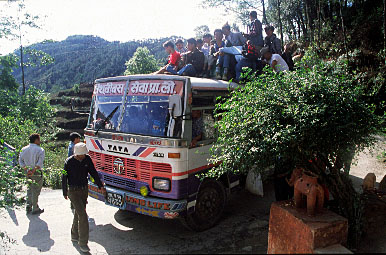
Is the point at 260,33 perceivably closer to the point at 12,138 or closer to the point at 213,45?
the point at 213,45

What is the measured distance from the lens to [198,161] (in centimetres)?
476

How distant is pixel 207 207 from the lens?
16.2 feet

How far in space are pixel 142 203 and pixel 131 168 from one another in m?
0.63

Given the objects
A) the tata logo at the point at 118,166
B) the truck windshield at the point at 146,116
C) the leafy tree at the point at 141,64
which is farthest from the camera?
the leafy tree at the point at 141,64

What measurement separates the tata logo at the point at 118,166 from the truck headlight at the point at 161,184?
69cm

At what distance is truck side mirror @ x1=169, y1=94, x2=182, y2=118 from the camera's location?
13.7 ft

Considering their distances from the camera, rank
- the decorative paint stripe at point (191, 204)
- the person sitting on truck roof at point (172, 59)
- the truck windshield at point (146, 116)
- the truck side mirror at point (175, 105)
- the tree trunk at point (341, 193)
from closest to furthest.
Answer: the tree trunk at point (341, 193) < the truck side mirror at point (175, 105) < the decorative paint stripe at point (191, 204) < the truck windshield at point (146, 116) < the person sitting on truck roof at point (172, 59)

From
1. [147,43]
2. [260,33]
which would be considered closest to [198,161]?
[260,33]

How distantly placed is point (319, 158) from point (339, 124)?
1.98 ft

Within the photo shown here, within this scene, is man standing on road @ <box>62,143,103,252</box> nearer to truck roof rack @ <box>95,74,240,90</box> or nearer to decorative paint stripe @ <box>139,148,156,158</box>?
decorative paint stripe @ <box>139,148,156,158</box>

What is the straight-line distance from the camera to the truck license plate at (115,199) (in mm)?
4621

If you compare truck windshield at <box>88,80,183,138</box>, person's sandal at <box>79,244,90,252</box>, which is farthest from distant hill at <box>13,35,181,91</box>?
person's sandal at <box>79,244,90,252</box>

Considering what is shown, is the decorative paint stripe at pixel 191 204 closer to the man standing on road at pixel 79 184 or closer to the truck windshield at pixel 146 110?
the truck windshield at pixel 146 110

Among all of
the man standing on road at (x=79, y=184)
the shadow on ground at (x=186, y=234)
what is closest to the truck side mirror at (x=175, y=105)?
the man standing on road at (x=79, y=184)
